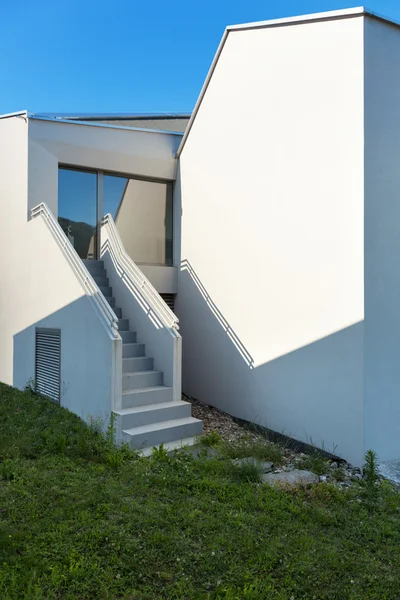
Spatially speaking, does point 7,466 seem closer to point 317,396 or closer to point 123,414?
point 123,414

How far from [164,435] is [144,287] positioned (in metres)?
3.00

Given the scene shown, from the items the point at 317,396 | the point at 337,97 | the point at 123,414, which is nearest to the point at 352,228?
the point at 337,97

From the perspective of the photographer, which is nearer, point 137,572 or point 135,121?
point 137,572

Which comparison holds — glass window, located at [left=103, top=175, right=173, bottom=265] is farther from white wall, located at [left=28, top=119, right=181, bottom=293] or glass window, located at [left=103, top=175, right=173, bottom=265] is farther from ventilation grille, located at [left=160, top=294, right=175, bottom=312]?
ventilation grille, located at [left=160, top=294, right=175, bottom=312]

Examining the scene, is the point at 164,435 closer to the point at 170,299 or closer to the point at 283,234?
the point at 283,234

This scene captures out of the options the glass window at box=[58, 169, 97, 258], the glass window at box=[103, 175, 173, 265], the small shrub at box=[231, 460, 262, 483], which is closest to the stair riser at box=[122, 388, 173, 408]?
the small shrub at box=[231, 460, 262, 483]

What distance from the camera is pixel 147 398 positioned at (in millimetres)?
7961

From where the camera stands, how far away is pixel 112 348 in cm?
743

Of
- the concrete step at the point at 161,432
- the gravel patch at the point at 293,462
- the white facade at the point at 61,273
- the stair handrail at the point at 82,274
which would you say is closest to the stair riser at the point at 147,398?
the white facade at the point at 61,273

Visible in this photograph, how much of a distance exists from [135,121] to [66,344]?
7.66m

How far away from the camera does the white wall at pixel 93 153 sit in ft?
33.2

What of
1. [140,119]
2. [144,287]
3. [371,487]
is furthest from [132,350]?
[140,119]

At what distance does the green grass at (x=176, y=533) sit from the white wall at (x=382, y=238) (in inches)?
53.2

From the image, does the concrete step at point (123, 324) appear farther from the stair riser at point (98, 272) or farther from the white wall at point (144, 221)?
the white wall at point (144, 221)
